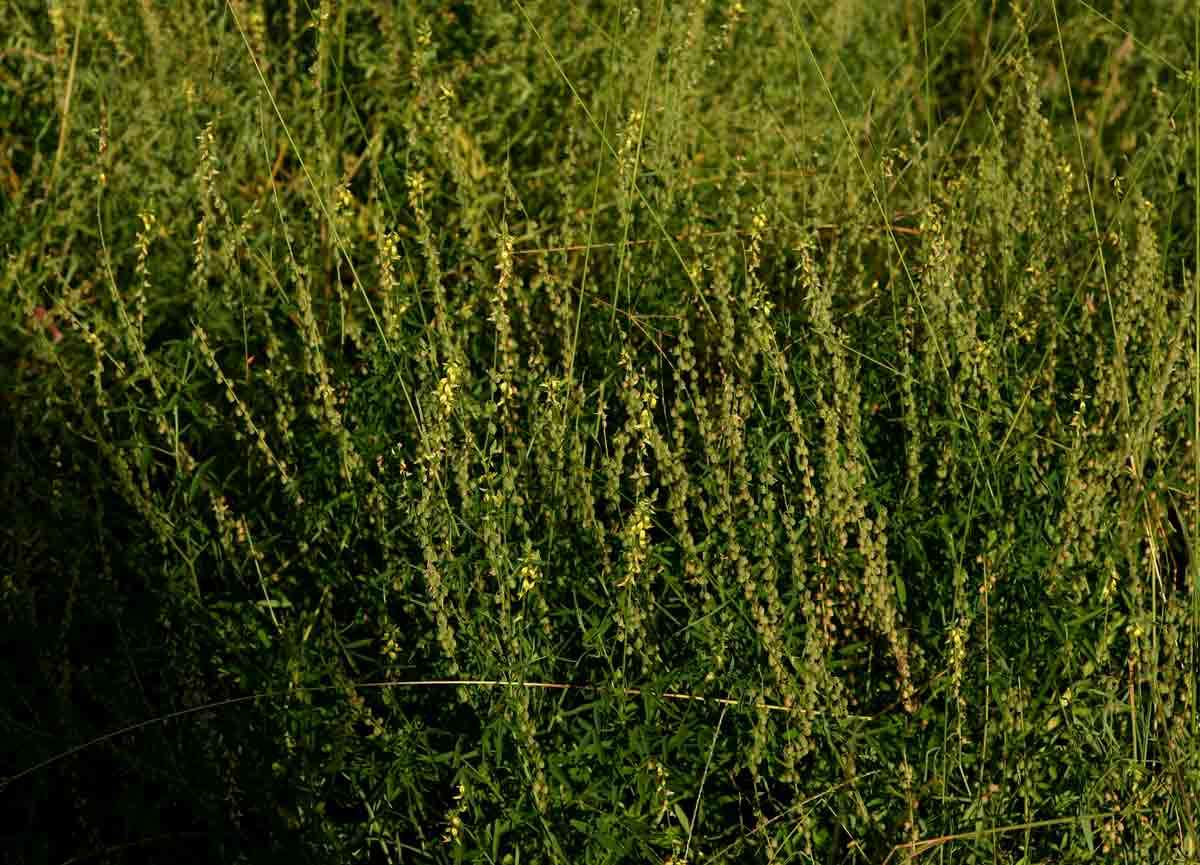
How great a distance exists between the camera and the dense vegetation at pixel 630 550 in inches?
81.4

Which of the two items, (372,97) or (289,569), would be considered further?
(372,97)

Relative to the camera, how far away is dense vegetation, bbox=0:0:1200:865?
6.79 ft

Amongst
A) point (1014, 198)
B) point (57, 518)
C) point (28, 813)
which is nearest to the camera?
point (28, 813)

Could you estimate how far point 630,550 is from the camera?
206 centimetres

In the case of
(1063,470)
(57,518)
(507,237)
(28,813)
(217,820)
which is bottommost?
(28,813)

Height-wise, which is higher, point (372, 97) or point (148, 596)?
point (372, 97)

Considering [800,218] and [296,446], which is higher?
[800,218]

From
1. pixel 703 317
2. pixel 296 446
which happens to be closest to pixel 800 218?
pixel 703 317

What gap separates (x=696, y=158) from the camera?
3230 millimetres

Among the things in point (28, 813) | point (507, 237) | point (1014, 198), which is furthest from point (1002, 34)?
point (28, 813)

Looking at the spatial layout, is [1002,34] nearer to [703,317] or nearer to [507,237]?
[703,317]

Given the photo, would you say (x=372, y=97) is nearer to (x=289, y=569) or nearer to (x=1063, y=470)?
(x=289, y=569)

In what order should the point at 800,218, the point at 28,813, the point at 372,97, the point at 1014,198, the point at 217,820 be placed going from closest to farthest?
the point at 217,820, the point at 28,813, the point at 1014,198, the point at 800,218, the point at 372,97

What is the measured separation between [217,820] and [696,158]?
1764 mm
